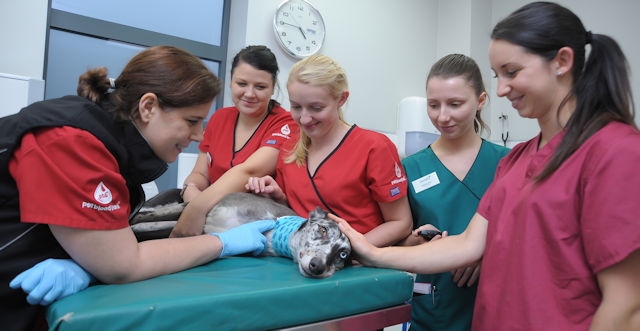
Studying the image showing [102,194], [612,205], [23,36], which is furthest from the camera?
[23,36]

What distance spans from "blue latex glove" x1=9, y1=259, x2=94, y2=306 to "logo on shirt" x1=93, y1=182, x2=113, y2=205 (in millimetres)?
149

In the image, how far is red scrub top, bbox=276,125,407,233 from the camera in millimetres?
1392

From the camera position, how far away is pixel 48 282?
0.81 m

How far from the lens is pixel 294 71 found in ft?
4.83

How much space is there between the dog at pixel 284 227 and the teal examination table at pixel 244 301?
0.13ft

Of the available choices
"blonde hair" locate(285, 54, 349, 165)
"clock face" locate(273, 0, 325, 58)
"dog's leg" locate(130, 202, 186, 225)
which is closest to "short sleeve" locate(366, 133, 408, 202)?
"blonde hair" locate(285, 54, 349, 165)

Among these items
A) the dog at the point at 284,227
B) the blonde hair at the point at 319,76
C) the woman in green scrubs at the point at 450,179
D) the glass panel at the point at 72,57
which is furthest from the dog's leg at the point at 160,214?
the glass panel at the point at 72,57

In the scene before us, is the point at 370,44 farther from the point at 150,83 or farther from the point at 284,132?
the point at 150,83

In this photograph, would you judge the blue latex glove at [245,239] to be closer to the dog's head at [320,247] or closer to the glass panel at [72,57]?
the dog's head at [320,247]

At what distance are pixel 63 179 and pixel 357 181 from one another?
2.80 ft

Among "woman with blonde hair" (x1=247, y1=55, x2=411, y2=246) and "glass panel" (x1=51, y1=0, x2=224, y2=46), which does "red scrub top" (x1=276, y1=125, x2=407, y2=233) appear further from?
"glass panel" (x1=51, y1=0, x2=224, y2=46)

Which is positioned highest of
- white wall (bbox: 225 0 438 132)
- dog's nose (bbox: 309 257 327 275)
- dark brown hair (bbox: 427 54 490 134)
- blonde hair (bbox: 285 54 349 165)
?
white wall (bbox: 225 0 438 132)

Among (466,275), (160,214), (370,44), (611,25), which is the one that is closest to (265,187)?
(160,214)

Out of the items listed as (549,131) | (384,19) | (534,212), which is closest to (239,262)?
(534,212)
